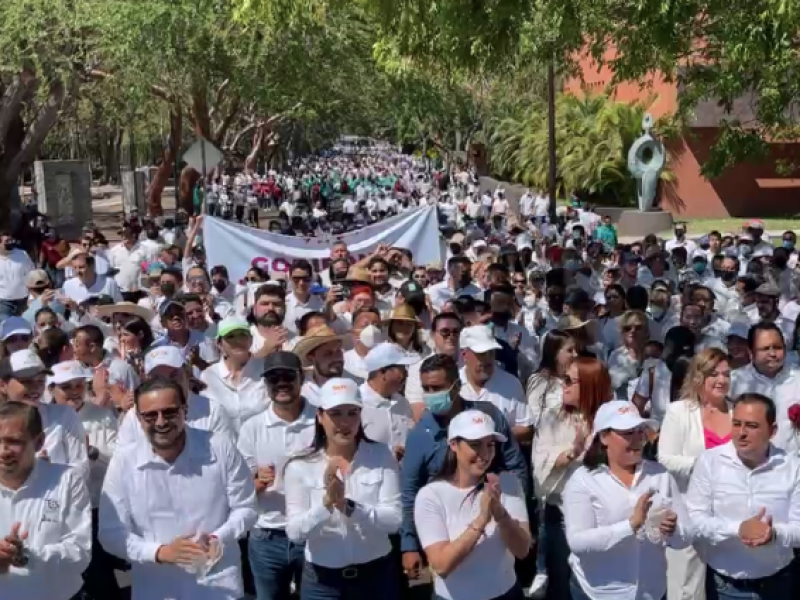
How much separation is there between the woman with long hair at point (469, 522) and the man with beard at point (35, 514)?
4.31 ft

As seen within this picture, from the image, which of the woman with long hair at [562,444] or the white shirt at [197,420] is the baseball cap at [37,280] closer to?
the white shirt at [197,420]

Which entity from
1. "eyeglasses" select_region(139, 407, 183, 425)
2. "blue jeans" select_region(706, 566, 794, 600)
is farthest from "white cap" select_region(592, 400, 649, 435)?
"eyeglasses" select_region(139, 407, 183, 425)

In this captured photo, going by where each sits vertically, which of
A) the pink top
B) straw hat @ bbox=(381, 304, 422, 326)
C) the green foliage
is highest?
straw hat @ bbox=(381, 304, 422, 326)

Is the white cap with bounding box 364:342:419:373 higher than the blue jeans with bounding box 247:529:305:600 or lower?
higher

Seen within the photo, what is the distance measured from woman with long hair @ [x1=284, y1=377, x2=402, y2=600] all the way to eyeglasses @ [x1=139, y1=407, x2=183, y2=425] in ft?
2.13

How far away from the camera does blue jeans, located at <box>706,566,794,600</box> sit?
4.72 metres

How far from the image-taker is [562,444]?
537 centimetres

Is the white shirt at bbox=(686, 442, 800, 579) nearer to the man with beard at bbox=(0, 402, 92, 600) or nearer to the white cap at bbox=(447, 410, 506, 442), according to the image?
the white cap at bbox=(447, 410, 506, 442)

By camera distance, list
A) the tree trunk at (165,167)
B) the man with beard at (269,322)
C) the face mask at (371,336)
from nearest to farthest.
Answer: the man with beard at (269,322)
the face mask at (371,336)
the tree trunk at (165,167)

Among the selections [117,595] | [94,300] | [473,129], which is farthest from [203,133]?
[473,129]

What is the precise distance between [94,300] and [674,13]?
5500mm

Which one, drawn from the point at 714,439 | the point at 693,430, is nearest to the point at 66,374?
the point at 693,430

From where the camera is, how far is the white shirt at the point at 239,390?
6.20m

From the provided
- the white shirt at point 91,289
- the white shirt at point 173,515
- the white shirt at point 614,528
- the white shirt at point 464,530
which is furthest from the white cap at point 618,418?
the white shirt at point 91,289
